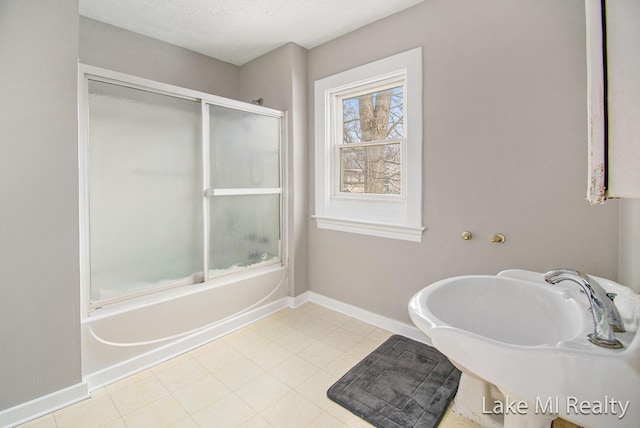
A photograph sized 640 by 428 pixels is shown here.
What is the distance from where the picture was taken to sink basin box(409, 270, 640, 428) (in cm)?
63

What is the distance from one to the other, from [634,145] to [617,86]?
0.43ft

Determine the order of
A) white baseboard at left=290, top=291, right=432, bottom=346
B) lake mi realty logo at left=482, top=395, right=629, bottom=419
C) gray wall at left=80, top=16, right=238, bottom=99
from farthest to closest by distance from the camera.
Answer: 1. gray wall at left=80, top=16, right=238, bottom=99
2. white baseboard at left=290, top=291, right=432, bottom=346
3. lake mi realty logo at left=482, top=395, right=629, bottom=419

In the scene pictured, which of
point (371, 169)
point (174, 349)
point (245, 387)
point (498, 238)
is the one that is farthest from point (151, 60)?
point (498, 238)

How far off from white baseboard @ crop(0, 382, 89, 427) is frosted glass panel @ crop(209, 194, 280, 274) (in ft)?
3.29

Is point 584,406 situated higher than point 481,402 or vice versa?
point 584,406

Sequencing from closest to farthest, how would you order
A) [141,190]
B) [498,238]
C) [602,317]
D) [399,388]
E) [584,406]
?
[584,406] → [602,317] → [399,388] → [498,238] → [141,190]

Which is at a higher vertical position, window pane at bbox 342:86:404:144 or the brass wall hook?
window pane at bbox 342:86:404:144

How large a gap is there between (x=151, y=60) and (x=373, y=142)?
208 centimetres

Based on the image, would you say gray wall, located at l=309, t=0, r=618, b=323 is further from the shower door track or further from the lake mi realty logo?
the lake mi realty logo

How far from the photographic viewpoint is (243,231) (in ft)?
8.31

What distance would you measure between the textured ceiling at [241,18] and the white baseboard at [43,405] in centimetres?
248

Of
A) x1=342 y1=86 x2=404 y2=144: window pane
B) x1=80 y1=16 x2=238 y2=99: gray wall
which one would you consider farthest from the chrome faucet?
x1=80 y1=16 x2=238 y2=99: gray wall

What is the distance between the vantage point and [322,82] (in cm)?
271

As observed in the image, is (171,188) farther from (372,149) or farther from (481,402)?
(481,402)
